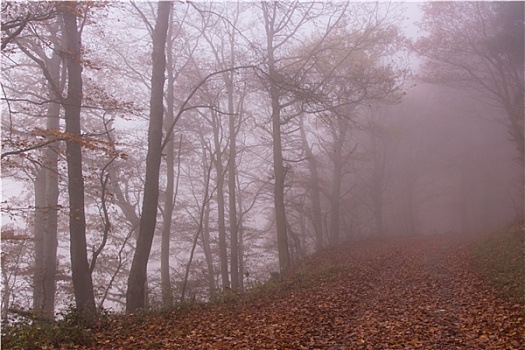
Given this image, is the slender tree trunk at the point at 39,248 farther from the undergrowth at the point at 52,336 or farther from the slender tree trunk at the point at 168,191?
the undergrowth at the point at 52,336

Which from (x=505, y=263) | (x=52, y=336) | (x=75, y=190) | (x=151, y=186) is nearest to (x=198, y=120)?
(x=151, y=186)

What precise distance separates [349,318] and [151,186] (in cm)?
541

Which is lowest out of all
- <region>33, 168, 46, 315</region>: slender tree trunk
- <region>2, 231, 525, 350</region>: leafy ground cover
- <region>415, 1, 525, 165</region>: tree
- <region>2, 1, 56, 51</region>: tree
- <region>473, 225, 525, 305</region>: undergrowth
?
<region>2, 231, 525, 350</region>: leafy ground cover

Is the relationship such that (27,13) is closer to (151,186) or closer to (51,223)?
(151,186)

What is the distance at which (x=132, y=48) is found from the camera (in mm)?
18266

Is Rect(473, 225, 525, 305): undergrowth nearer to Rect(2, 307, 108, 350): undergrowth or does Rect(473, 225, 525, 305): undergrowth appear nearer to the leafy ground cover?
the leafy ground cover

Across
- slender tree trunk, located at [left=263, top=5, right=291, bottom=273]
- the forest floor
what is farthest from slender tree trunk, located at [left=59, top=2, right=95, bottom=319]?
slender tree trunk, located at [left=263, top=5, right=291, bottom=273]

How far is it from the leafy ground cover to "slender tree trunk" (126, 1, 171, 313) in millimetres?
1465

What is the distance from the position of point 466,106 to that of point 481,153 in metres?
4.59

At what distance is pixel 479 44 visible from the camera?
20.9 meters

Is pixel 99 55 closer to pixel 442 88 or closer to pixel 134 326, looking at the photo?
pixel 134 326

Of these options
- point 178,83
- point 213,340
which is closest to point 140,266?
point 213,340

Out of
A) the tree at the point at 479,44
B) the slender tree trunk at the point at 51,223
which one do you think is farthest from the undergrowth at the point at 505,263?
the slender tree trunk at the point at 51,223

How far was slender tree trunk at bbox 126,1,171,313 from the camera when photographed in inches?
390
